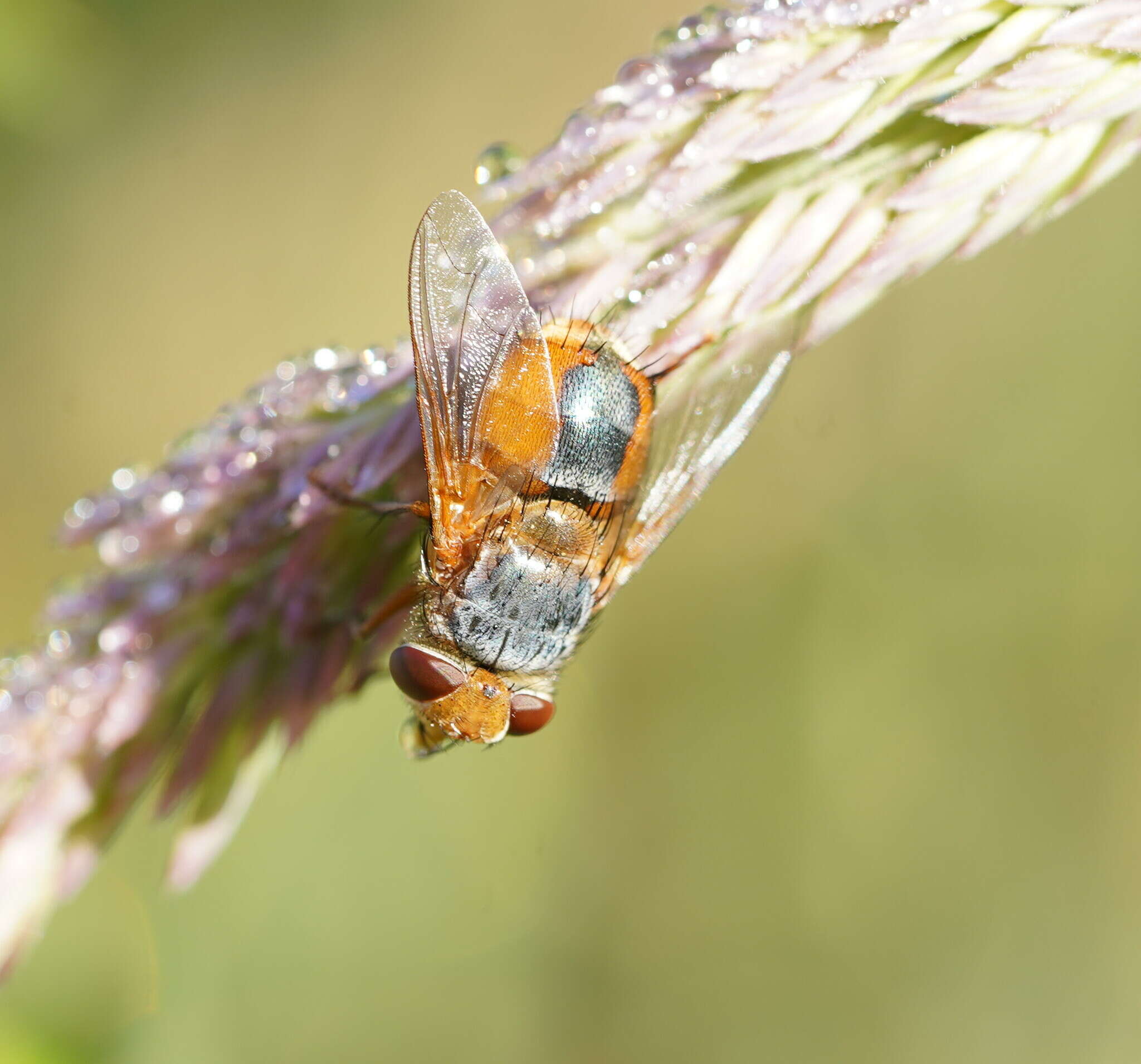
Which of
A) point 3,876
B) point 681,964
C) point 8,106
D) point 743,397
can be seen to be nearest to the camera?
point 3,876

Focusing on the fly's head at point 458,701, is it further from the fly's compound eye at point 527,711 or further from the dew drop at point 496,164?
the dew drop at point 496,164

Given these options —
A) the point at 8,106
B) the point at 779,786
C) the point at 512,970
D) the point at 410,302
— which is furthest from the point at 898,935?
the point at 8,106

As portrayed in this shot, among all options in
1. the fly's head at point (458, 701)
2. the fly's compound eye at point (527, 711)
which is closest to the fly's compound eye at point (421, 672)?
the fly's head at point (458, 701)

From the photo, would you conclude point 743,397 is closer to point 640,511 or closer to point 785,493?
point 640,511

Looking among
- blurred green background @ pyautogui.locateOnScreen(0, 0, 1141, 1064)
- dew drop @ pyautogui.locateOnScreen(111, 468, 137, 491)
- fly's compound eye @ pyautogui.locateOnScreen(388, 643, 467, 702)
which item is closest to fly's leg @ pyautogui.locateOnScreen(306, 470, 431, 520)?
fly's compound eye @ pyautogui.locateOnScreen(388, 643, 467, 702)

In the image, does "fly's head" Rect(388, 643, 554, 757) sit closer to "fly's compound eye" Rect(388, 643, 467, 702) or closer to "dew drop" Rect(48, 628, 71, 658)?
"fly's compound eye" Rect(388, 643, 467, 702)

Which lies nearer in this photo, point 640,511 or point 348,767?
point 640,511

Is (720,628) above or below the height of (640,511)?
below

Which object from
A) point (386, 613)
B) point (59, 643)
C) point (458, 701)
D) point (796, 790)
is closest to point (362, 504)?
point (386, 613)
